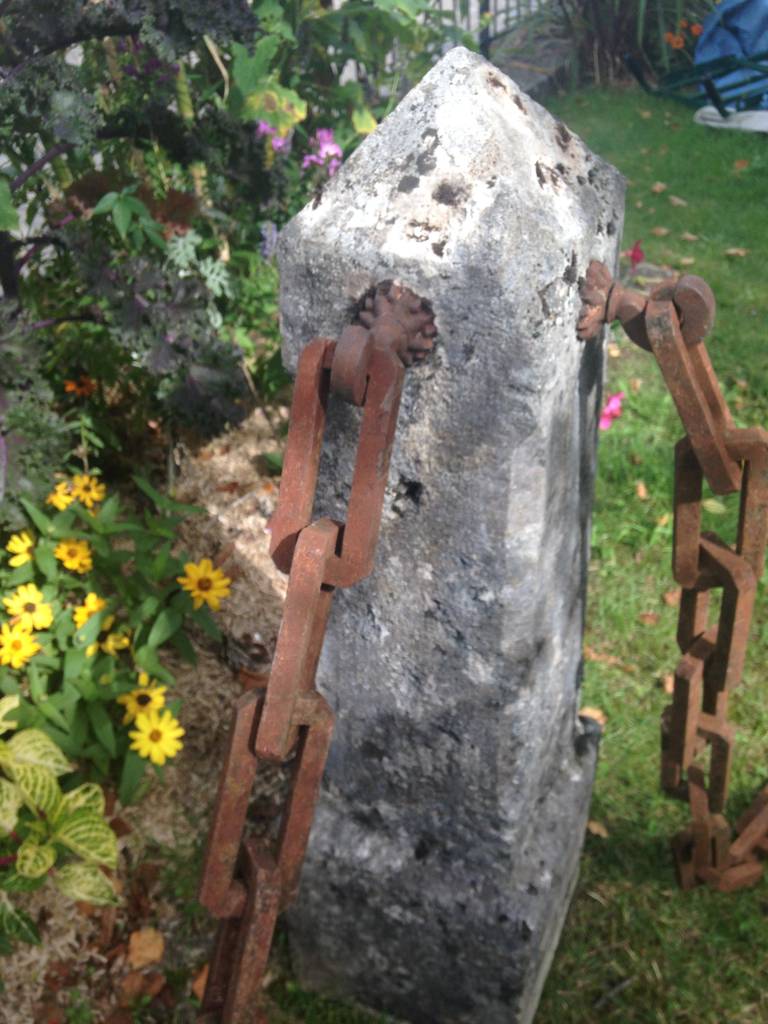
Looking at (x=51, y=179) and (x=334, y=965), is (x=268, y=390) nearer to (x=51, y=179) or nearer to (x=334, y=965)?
(x=51, y=179)

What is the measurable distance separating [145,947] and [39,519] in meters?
1.04

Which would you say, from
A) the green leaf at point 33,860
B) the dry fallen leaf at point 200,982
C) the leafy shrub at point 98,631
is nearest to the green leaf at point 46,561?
the leafy shrub at point 98,631

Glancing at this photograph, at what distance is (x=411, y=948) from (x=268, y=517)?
1526 mm

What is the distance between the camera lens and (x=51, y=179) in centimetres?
309

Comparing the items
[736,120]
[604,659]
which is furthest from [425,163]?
[736,120]

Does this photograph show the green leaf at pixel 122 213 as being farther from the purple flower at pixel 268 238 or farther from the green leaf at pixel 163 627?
the green leaf at pixel 163 627

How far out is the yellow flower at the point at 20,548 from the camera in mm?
2492

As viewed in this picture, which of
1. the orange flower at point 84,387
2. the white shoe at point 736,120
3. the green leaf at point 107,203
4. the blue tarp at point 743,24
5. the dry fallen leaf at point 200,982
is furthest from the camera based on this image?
the blue tarp at point 743,24

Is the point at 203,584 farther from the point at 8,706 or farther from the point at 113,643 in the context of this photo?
the point at 8,706

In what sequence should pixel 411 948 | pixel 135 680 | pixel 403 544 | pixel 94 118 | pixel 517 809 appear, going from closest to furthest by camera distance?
1. pixel 403 544
2. pixel 517 809
3. pixel 411 948
4. pixel 94 118
5. pixel 135 680

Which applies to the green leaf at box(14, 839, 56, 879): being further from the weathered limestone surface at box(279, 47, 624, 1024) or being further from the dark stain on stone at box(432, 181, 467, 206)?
the dark stain on stone at box(432, 181, 467, 206)

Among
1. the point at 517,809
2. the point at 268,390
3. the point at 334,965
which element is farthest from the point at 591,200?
the point at 268,390

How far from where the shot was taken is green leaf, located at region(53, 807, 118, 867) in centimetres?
194

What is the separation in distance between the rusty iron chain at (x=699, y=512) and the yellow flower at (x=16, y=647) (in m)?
1.42
